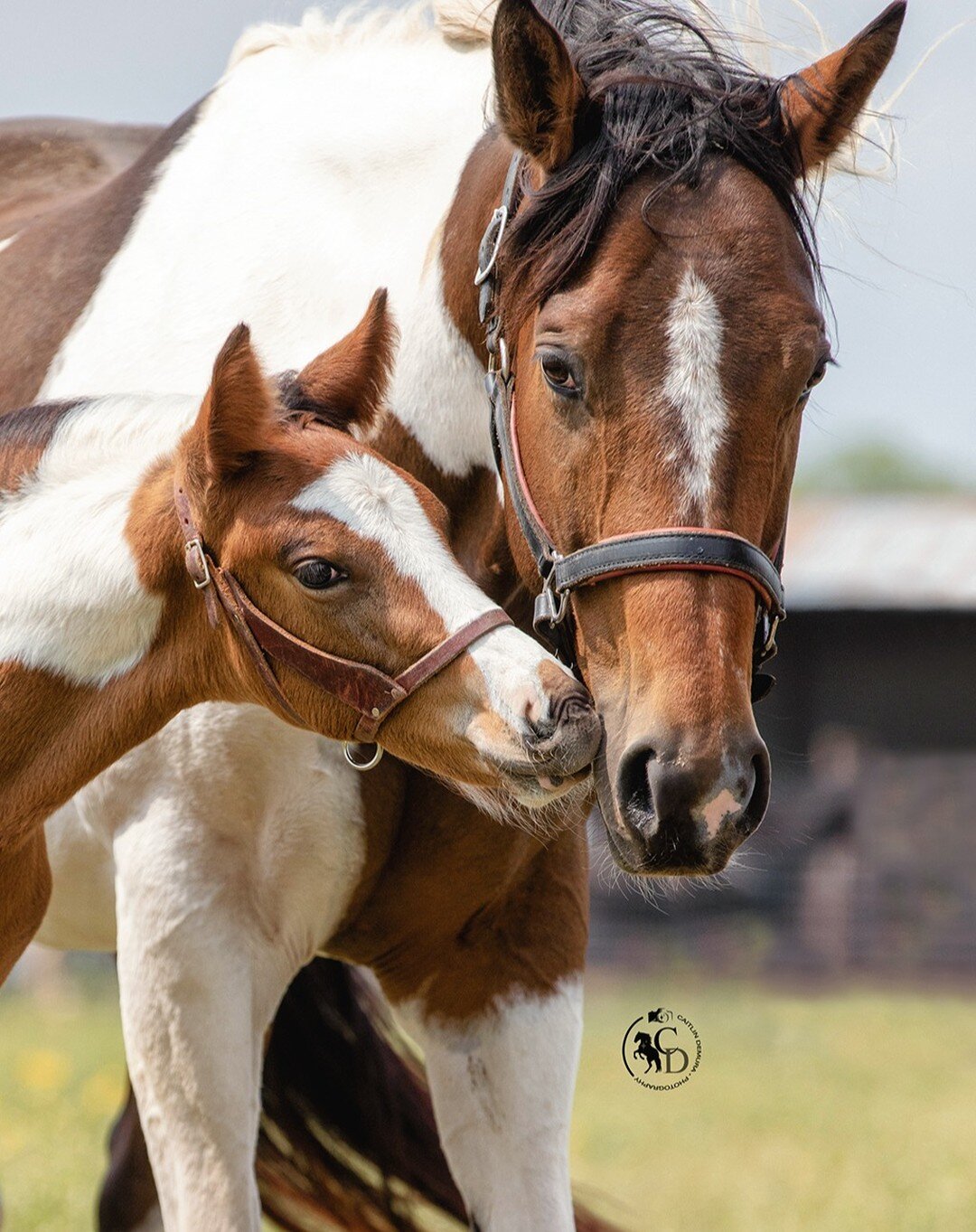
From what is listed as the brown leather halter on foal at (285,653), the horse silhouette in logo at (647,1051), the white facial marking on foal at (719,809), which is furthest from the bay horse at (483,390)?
the horse silhouette in logo at (647,1051)

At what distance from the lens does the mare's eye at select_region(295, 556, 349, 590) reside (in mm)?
2592

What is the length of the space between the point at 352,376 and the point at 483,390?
293 mm

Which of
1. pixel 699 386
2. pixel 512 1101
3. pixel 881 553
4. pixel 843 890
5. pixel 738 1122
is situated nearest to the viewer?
pixel 699 386

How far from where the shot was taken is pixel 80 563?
274cm

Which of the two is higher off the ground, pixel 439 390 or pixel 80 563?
pixel 80 563

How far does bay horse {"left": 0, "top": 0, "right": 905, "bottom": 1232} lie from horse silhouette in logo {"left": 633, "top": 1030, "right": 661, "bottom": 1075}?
567 millimetres

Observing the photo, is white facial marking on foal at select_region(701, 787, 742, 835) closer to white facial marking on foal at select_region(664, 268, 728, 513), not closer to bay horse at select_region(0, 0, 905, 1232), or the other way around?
bay horse at select_region(0, 0, 905, 1232)

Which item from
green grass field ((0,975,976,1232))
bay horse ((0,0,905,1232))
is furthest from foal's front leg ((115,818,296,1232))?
green grass field ((0,975,976,1232))

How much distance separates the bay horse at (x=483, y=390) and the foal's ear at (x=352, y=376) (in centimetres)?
20

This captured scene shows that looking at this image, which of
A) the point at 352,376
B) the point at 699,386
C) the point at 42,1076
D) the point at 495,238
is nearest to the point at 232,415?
the point at 352,376

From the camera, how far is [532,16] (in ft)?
8.66

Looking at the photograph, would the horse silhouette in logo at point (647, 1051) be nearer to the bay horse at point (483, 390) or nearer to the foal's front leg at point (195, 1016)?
the bay horse at point (483, 390)

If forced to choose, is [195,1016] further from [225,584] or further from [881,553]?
[881,553]

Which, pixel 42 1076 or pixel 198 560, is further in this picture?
pixel 42 1076
